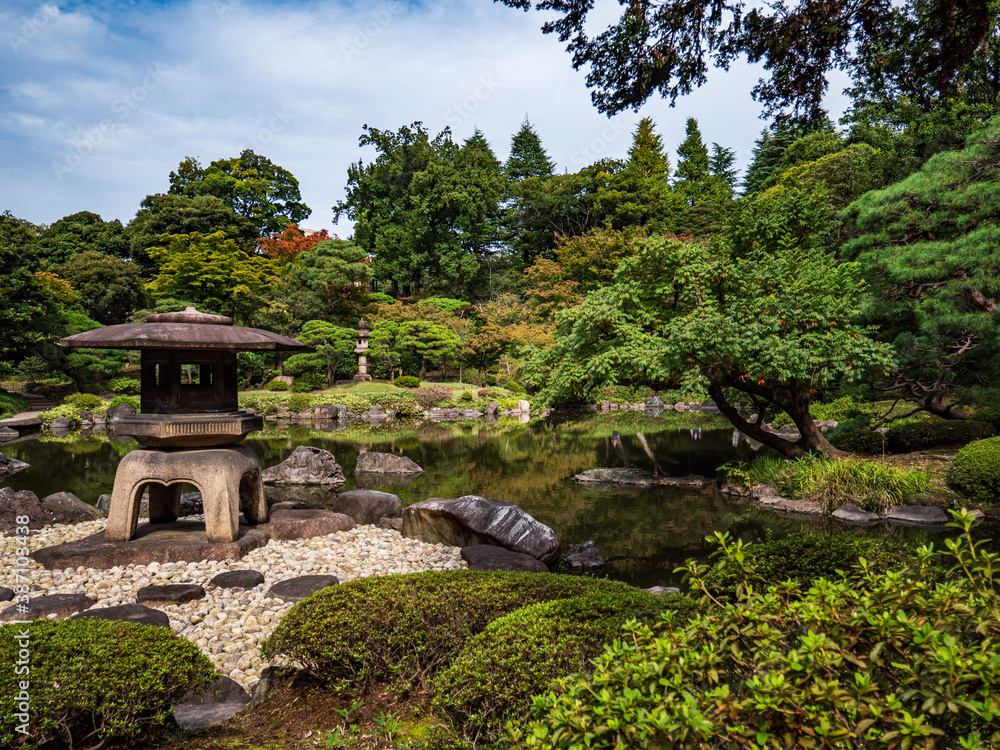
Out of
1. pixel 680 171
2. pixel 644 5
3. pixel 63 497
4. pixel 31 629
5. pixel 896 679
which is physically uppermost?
pixel 680 171

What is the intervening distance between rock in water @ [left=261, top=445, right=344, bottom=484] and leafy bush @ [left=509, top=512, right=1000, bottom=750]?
9.94 metres

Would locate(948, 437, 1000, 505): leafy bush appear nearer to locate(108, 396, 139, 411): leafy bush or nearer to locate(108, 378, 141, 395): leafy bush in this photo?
locate(108, 396, 139, 411): leafy bush

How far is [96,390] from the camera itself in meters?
22.9

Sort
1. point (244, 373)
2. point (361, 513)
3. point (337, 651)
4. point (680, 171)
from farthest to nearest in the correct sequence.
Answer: point (680, 171)
point (244, 373)
point (361, 513)
point (337, 651)

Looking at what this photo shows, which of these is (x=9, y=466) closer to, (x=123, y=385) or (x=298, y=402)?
(x=298, y=402)

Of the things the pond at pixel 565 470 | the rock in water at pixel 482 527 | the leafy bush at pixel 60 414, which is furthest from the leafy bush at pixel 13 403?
the rock in water at pixel 482 527

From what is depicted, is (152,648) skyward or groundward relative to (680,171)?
groundward

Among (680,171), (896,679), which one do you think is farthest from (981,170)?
(680,171)

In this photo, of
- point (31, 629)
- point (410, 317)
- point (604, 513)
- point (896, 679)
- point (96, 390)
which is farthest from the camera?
point (410, 317)

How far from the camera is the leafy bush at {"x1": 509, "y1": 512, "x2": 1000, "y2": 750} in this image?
1.14m

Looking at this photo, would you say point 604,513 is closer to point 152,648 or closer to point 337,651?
point 337,651

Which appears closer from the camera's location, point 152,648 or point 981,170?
point 152,648

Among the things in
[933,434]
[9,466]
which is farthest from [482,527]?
[9,466]

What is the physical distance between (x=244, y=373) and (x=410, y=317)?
804cm
